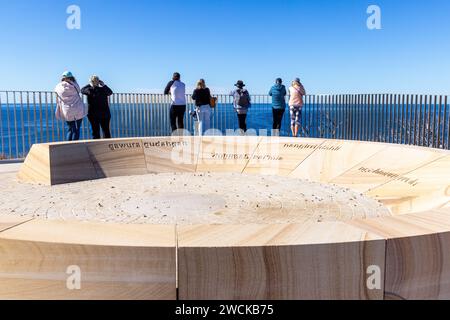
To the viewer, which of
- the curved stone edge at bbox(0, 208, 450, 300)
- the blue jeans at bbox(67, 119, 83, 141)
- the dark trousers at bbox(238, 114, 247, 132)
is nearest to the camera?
the curved stone edge at bbox(0, 208, 450, 300)

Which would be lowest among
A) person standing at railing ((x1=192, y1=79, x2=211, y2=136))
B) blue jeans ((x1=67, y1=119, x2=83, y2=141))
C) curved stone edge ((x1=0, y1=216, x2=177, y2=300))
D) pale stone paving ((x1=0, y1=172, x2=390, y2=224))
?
pale stone paving ((x1=0, y1=172, x2=390, y2=224))

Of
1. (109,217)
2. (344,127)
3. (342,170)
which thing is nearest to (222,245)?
(109,217)

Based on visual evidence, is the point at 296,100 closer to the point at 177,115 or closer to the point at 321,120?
the point at 177,115

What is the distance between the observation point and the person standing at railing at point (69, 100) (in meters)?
10.0

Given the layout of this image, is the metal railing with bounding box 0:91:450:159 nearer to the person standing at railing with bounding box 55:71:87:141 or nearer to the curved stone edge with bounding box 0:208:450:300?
the person standing at railing with bounding box 55:71:87:141

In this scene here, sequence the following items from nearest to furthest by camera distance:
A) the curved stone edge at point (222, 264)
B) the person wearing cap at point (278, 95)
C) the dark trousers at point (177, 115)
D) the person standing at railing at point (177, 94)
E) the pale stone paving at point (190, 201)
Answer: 1. the curved stone edge at point (222, 264)
2. the pale stone paving at point (190, 201)
3. the person standing at railing at point (177, 94)
4. the dark trousers at point (177, 115)
5. the person wearing cap at point (278, 95)

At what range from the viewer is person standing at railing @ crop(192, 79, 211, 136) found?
1205 cm

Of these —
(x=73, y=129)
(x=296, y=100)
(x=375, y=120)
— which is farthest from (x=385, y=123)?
(x=73, y=129)

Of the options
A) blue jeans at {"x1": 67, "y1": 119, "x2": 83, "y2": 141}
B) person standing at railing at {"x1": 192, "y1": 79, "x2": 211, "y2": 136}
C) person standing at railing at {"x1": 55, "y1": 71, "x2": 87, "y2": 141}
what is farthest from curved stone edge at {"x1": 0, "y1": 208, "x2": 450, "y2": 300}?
person standing at railing at {"x1": 192, "y1": 79, "x2": 211, "y2": 136}

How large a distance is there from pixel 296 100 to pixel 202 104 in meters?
3.20

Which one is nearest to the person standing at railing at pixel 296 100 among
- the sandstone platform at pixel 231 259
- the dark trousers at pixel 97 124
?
the dark trousers at pixel 97 124

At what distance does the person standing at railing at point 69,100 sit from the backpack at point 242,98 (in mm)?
4894

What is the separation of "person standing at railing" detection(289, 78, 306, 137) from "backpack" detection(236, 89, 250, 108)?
58.4 inches

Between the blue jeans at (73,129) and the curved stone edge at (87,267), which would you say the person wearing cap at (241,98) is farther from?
the curved stone edge at (87,267)
